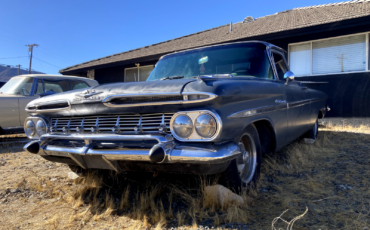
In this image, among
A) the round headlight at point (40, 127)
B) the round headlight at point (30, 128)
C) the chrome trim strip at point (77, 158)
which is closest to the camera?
the chrome trim strip at point (77, 158)

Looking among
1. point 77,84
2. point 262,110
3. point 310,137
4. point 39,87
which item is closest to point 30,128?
point 262,110

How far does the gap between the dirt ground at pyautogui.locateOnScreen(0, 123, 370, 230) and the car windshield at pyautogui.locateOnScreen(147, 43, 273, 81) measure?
3.87ft

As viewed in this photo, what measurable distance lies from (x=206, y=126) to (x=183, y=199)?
0.93m

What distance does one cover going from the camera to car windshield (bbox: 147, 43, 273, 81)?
310 centimetres

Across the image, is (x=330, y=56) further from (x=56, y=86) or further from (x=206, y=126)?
(x=206, y=126)

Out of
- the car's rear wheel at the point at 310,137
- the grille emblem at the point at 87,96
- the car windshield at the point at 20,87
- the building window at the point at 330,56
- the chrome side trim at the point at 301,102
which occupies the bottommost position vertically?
the car's rear wheel at the point at 310,137

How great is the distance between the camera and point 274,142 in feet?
9.46

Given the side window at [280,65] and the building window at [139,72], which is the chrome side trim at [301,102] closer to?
the side window at [280,65]

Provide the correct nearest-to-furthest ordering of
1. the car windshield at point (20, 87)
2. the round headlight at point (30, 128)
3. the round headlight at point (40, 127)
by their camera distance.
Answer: the round headlight at point (40, 127)
the round headlight at point (30, 128)
the car windshield at point (20, 87)

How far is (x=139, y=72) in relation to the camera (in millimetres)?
13641

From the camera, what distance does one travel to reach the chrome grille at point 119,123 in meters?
2.09

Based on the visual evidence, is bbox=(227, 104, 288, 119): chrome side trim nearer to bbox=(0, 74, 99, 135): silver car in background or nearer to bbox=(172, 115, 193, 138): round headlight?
bbox=(172, 115, 193, 138): round headlight

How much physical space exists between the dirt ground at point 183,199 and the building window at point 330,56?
5.46 metres

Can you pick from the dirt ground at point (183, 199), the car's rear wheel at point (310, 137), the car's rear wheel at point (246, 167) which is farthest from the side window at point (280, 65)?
the car's rear wheel at point (310, 137)
